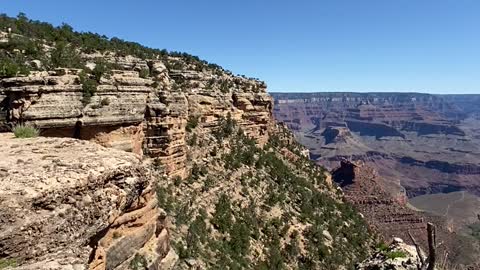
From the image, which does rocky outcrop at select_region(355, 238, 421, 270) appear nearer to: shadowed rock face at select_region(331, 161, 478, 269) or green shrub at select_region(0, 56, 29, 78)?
green shrub at select_region(0, 56, 29, 78)

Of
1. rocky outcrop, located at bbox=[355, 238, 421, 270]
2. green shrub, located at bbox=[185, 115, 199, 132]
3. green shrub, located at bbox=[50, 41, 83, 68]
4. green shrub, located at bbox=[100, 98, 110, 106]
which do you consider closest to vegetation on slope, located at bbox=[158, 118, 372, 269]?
green shrub, located at bbox=[185, 115, 199, 132]

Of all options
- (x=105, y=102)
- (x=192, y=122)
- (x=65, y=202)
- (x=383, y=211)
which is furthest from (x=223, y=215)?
(x=383, y=211)

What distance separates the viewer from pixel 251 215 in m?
32.7

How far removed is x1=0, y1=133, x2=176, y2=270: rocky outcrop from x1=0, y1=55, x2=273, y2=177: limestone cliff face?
31.7 feet

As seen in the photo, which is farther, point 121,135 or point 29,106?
point 121,135

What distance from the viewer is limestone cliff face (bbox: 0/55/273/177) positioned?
1980 centimetres

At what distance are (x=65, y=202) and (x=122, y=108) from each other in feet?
55.0

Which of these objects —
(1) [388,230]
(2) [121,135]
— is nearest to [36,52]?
(2) [121,135]

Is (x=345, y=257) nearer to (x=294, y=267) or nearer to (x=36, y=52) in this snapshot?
(x=294, y=267)

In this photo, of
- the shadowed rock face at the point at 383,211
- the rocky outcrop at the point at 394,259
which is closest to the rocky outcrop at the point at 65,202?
the rocky outcrop at the point at 394,259

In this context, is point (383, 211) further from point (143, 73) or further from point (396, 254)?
point (396, 254)

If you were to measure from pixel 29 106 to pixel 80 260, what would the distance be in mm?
14477

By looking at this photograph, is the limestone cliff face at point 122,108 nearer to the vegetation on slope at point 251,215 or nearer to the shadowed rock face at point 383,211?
the vegetation on slope at point 251,215

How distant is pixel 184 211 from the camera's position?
2734 cm
